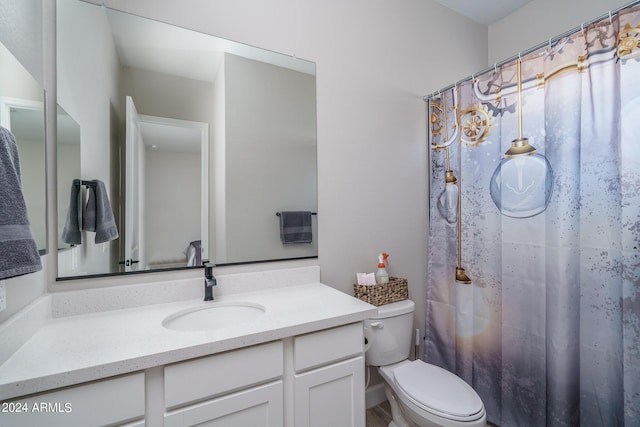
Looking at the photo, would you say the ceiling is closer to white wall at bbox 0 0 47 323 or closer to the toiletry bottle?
the toiletry bottle

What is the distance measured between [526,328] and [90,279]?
2.09m

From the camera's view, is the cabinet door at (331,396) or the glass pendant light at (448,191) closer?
the cabinet door at (331,396)

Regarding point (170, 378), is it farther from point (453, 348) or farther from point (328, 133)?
point (453, 348)

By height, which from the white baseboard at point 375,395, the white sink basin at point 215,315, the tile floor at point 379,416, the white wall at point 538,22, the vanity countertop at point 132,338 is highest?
the white wall at point 538,22

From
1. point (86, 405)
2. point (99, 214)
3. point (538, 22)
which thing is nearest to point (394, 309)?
point (86, 405)

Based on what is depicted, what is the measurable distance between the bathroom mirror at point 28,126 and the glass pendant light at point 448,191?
199cm

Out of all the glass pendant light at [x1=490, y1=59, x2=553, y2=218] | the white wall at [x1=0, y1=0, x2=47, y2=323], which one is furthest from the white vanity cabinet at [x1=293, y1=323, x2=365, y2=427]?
the glass pendant light at [x1=490, y1=59, x2=553, y2=218]

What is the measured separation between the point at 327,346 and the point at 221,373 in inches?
15.3

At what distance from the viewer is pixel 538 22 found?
2113 millimetres

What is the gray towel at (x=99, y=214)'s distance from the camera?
3.80 feet

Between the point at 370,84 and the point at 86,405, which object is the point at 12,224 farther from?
the point at 370,84

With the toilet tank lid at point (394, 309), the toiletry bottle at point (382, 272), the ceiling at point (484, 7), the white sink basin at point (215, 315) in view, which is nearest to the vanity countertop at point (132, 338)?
the white sink basin at point (215, 315)

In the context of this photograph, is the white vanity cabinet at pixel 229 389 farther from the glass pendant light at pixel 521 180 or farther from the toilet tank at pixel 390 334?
the glass pendant light at pixel 521 180

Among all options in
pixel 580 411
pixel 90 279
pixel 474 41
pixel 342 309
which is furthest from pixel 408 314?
pixel 474 41
